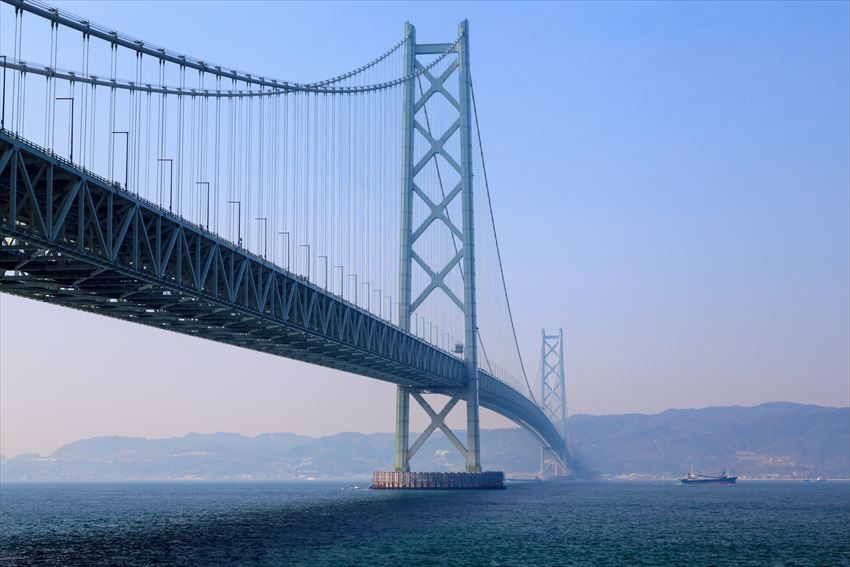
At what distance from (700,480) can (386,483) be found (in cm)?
11579

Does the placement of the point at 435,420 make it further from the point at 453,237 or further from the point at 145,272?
the point at 145,272

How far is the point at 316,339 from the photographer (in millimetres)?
56406

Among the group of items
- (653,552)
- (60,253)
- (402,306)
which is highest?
(402,306)

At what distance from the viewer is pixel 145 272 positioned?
1484 inches

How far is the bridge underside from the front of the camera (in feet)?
106

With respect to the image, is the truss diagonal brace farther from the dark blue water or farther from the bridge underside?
the bridge underside

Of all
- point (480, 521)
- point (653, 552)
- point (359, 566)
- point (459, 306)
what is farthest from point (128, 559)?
point (459, 306)

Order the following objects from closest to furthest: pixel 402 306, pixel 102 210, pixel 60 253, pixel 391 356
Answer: pixel 60 253, pixel 102 210, pixel 391 356, pixel 402 306

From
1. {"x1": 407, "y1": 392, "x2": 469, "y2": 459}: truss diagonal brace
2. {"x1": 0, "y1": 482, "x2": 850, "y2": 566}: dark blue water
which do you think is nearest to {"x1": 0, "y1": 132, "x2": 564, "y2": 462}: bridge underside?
{"x1": 0, "y1": 482, "x2": 850, "y2": 566}: dark blue water

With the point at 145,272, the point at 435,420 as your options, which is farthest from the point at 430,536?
the point at 435,420

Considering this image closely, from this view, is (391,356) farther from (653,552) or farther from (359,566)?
(359,566)

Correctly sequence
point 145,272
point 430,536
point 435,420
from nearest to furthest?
point 145,272, point 430,536, point 435,420

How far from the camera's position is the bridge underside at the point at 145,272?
1277 inches

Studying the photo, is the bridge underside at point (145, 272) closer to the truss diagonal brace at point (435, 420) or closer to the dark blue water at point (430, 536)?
the dark blue water at point (430, 536)
